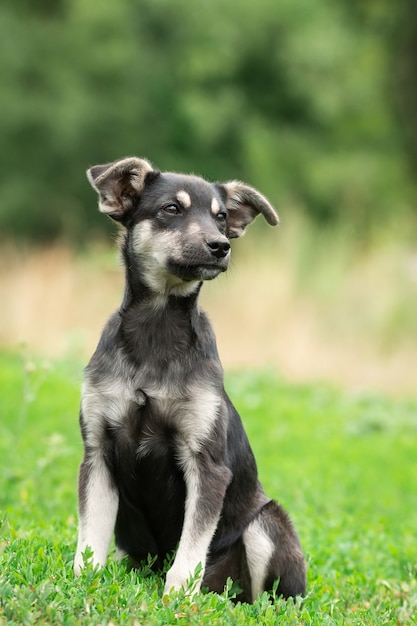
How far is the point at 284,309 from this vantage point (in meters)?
17.5

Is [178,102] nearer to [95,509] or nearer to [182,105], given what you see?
[182,105]

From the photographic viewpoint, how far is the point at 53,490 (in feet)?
26.3

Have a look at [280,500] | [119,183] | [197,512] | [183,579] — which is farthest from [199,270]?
[280,500]

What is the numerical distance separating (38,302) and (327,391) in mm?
6057

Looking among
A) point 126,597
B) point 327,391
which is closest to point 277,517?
point 126,597

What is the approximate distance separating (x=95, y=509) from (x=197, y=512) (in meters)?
0.51

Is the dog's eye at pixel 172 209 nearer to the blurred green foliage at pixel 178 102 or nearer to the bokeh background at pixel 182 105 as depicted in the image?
the bokeh background at pixel 182 105

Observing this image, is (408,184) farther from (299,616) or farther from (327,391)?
(299,616)

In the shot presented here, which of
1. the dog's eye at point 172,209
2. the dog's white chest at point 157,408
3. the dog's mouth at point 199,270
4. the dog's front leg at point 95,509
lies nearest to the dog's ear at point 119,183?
the dog's eye at point 172,209

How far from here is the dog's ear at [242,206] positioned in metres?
5.37

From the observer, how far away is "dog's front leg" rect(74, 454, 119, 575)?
4.57m

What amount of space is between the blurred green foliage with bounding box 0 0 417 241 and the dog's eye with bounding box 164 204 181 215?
78.1ft

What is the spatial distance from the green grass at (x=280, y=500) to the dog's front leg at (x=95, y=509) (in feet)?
0.42

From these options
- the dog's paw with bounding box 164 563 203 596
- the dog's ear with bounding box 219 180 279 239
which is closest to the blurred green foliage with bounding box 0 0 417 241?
the dog's ear with bounding box 219 180 279 239
